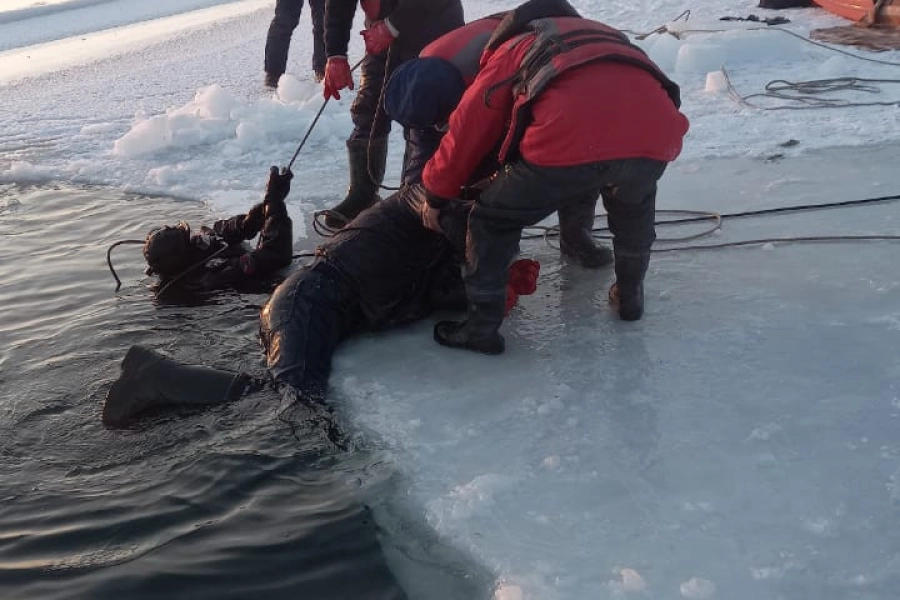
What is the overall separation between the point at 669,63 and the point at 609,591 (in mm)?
6710

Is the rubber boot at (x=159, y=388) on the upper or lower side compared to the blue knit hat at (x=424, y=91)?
lower

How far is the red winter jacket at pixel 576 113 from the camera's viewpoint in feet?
10.00

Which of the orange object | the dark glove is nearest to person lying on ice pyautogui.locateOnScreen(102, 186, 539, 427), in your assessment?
the dark glove

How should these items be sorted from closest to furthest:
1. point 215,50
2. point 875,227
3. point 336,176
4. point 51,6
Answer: point 875,227
point 336,176
point 215,50
point 51,6

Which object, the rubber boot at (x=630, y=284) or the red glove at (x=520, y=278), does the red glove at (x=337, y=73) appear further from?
the rubber boot at (x=630, y=284)

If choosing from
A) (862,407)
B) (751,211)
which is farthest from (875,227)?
(862,407)

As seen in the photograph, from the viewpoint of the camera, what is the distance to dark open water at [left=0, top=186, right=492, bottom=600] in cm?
245

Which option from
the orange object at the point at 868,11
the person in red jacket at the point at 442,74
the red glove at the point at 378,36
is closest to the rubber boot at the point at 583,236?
the person in red jacket at the point at 442,74

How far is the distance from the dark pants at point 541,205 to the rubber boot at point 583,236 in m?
0.74

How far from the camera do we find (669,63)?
8023mm

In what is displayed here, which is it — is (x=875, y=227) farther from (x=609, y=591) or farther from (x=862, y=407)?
(x=609, y=591)

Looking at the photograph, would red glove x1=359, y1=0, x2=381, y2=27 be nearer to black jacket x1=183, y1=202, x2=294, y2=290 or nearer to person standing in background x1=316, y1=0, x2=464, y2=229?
person standing in background x1=316, y1=0, x2=464, y2=229

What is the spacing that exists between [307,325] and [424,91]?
1.09m

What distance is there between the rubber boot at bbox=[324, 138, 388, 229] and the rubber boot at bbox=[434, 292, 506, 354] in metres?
1.91
